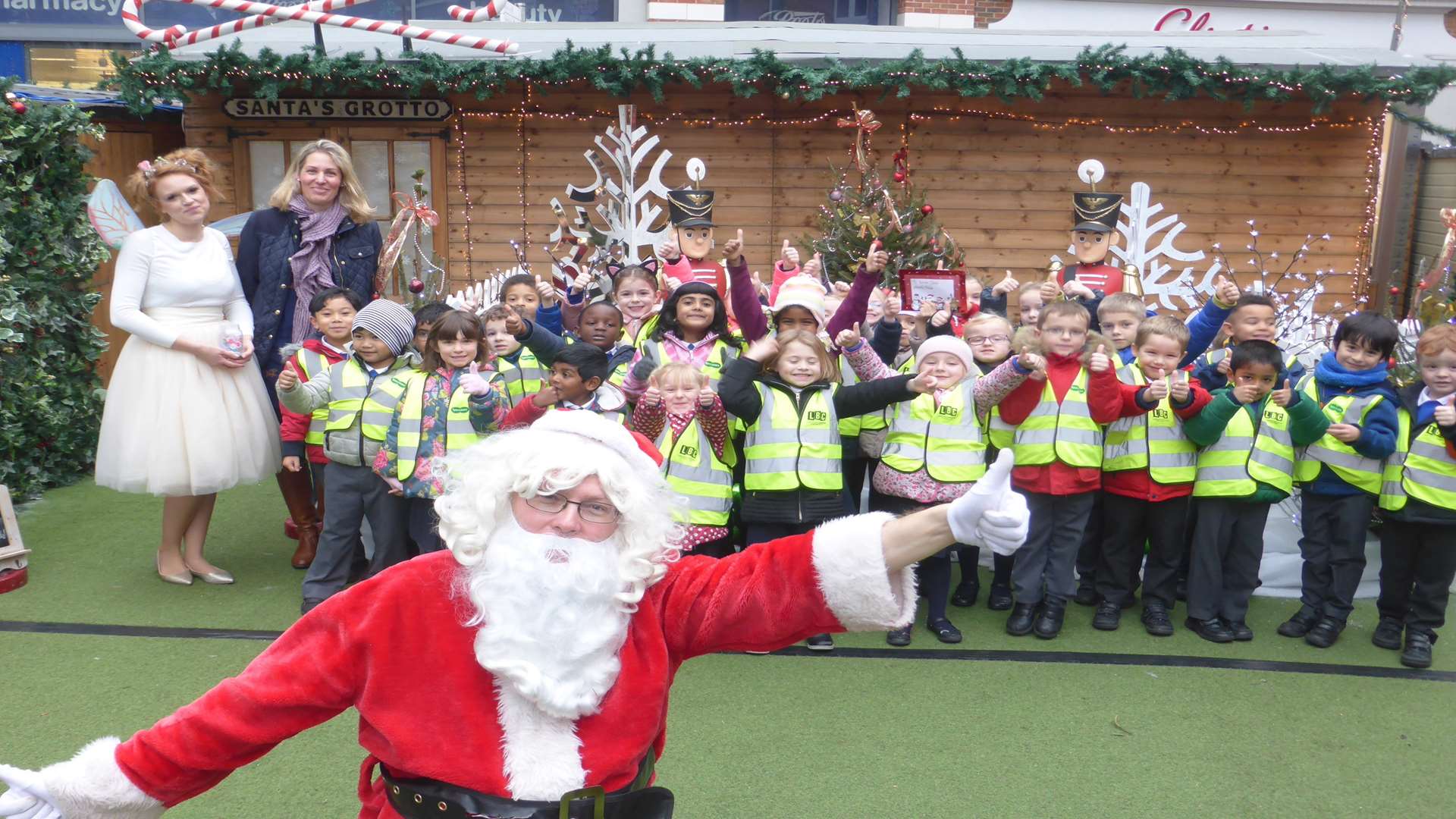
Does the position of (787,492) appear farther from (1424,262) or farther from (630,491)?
(1424,262)

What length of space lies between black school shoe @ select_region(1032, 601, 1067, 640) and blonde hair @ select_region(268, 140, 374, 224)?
361 centimetres

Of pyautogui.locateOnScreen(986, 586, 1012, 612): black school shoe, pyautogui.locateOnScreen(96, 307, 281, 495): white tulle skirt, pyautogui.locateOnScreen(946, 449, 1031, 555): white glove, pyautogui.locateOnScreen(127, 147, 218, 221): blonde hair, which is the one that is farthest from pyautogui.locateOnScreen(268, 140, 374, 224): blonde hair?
pyautogui.locateOnScreen(946, 449, 1031, 555): white glove

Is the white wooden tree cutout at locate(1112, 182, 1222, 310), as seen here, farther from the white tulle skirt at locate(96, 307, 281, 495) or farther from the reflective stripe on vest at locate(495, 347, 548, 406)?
the white tulle skirt at locate(96, 307, 281, 495)

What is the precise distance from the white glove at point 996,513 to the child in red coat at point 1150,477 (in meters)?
3.08

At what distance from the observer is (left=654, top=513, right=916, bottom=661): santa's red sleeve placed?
6.30ft

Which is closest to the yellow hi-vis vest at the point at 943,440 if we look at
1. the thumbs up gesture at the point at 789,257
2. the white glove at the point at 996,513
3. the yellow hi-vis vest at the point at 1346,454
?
the yellow hi-vis vest at the point at 1346,454

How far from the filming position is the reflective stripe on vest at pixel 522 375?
5348mm

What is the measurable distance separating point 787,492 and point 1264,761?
1.90 metres

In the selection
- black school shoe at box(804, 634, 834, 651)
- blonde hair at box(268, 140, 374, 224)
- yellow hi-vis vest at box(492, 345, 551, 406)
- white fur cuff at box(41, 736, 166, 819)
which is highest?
blonde hair at box(268, 140, 374, 224)

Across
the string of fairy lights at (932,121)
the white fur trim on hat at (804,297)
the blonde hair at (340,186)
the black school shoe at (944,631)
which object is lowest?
the black school shoe at (944,631)

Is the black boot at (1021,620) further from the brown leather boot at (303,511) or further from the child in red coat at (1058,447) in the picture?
the brown leather boot at (303,511)

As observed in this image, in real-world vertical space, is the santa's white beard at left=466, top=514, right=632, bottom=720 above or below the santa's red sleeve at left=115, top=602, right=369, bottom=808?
above

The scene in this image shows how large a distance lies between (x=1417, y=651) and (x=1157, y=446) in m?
1.29

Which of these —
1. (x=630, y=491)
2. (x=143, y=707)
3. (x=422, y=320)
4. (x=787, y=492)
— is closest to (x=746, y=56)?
(x=422, y=320)
